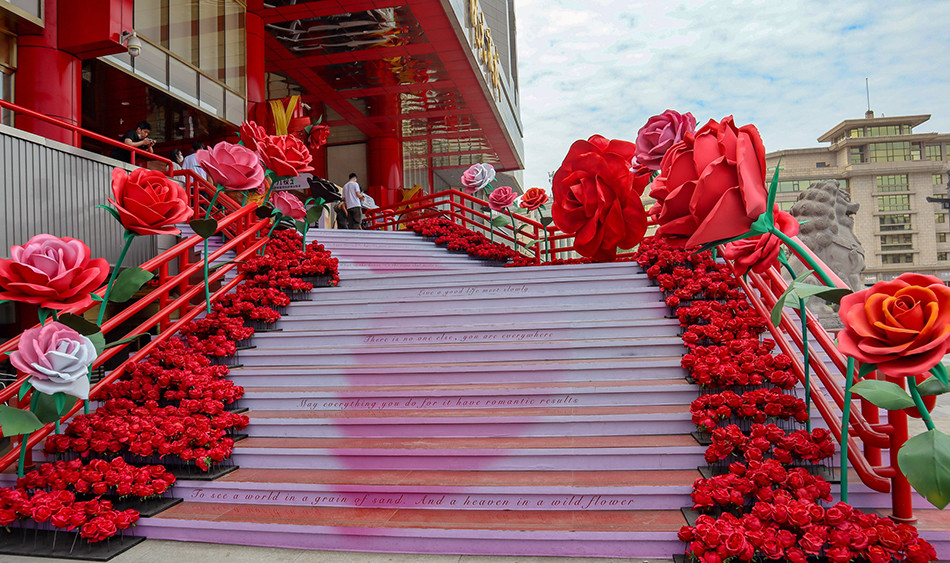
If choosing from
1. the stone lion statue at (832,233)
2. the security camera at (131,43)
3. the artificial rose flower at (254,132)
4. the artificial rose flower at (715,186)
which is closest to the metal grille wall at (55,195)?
the artificial rose flower at (254,132)

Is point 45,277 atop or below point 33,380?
atop

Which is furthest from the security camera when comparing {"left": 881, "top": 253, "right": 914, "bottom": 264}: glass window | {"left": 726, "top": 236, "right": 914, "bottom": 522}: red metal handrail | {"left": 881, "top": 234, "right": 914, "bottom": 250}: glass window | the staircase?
{"left": 881, "top": 234, "right": 914, "bottom": 250}: glass window

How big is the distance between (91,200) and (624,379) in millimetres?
6789

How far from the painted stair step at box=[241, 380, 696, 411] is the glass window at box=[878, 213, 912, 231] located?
2898 inches

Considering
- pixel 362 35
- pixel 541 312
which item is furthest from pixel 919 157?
pixel 541 312

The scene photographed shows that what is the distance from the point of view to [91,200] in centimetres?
727

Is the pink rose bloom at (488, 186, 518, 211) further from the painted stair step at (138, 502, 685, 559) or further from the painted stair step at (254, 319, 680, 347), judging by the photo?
the painted stair step at (138, 502, 685, 559)

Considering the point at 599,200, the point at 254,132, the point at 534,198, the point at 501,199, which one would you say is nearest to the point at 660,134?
the point at 599,200

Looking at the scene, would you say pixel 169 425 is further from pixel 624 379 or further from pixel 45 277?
pixel 624 379

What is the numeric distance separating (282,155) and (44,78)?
5.96 meters

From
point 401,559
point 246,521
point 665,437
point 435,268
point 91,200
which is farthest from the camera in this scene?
point 435,268

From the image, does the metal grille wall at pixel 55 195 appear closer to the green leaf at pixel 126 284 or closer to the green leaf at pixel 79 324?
the green leaf at pixel 126 284

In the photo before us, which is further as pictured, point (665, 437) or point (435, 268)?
point (435, 268)

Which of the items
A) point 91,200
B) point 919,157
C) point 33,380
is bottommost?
point 33,380
